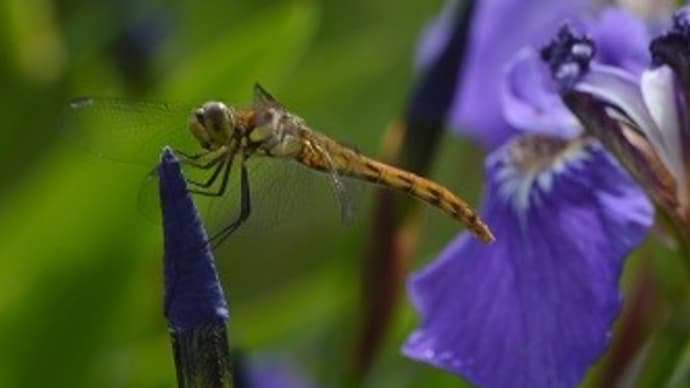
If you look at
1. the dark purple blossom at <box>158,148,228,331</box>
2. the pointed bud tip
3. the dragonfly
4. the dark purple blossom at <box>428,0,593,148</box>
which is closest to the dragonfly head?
the dragonfly

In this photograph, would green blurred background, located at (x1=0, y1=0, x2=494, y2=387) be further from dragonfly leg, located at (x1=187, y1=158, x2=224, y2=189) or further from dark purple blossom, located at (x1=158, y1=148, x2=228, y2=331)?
dark purple blossom, located at (x1=158, y1=148, x2=228, y2=331)

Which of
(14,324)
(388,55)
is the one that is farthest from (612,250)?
(388,55)

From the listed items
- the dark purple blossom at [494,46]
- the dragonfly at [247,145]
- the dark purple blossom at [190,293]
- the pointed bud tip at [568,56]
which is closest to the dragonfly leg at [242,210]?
the dragonfly at [247,145]

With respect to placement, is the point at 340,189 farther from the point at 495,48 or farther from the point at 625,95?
the point at 495,48

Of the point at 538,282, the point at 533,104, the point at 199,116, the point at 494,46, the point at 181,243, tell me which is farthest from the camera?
the point at 494,46

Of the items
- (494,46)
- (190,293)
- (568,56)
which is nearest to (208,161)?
(190,293)

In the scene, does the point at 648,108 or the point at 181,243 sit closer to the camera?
the point at 181,243

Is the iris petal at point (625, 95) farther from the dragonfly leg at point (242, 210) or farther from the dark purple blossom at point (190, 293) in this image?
the dark purple blossom at point (190, 293)
